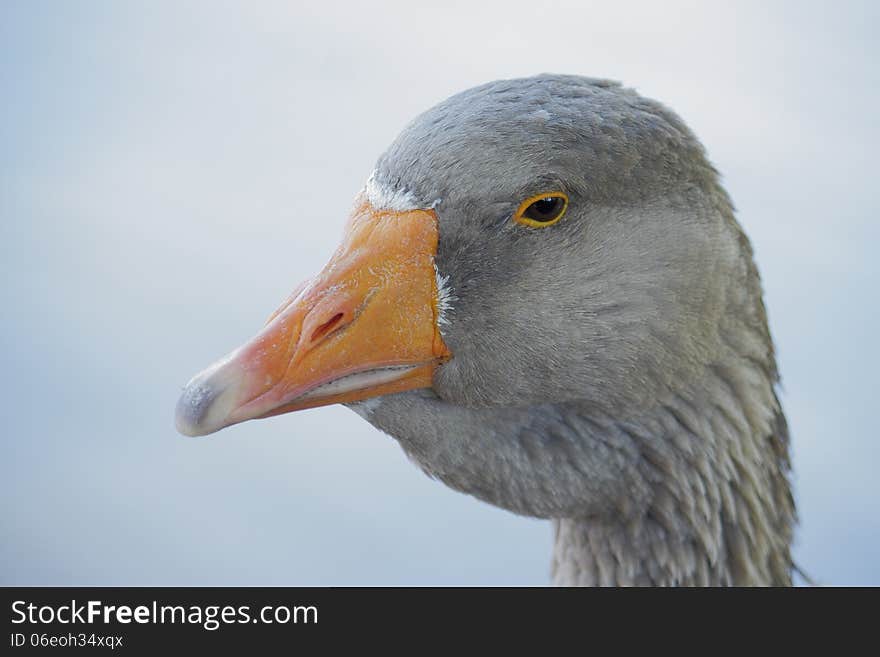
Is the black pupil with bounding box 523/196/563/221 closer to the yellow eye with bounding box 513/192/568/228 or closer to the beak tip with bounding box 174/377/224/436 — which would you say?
the yellow eye with bounding box 513/192/568/228

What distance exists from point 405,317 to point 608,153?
0.60 metres

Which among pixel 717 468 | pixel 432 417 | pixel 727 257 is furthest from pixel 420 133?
pixel 717 468

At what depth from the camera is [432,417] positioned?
2074 millimetres

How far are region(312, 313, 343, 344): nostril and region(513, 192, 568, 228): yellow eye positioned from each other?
46 centimetres

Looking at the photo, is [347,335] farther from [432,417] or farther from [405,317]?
[432,417]

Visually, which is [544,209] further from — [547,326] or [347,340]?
[347,340]

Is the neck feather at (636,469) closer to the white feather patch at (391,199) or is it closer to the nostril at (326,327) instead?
the nostril at (326,327)

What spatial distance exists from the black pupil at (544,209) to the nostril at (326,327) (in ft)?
1.61

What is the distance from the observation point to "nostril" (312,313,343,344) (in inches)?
76.2

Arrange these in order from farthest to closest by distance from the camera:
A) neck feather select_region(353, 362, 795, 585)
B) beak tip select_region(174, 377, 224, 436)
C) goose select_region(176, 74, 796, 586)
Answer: neck feather select_region(353, 362, 795, 585), goose select_region(176, 74, 796, 586), beak tip select_region(174, 377, 224, 436)

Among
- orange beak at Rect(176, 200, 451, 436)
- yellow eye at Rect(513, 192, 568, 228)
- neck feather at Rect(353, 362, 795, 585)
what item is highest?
yellow eye at Rect(513, 192, 568, 228)

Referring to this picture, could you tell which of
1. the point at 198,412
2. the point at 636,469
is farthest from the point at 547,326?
the point at 198,412

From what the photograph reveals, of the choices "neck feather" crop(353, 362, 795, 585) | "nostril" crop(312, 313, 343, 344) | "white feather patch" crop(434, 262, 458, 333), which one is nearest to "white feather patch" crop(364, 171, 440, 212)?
"white feather patch" crop(434, 262, 458, 333)

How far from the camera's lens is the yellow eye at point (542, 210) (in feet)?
6.66
